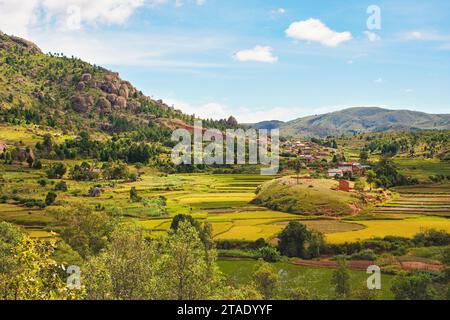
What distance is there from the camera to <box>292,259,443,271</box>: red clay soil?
190 feet

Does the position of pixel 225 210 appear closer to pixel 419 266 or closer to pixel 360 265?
pixel 360 265

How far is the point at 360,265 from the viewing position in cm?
6231

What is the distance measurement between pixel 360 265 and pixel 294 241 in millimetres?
11378

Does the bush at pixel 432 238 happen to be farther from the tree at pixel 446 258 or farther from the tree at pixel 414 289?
the tree at pixel 414 289

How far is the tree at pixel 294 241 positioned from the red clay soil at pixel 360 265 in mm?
2357

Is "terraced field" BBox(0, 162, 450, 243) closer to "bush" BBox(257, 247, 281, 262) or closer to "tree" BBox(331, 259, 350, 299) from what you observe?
"bush" BBox(257, 247, 281, 262)

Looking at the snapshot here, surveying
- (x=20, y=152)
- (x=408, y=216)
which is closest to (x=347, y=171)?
(x=408, y=216)

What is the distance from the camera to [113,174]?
16375 cm

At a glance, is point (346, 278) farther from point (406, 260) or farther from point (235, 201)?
point (235, 201)

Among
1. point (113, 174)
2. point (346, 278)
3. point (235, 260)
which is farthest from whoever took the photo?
point (113, 174)

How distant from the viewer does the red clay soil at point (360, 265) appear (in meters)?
58.0

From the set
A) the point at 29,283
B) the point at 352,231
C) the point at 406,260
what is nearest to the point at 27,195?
the point at 352,231

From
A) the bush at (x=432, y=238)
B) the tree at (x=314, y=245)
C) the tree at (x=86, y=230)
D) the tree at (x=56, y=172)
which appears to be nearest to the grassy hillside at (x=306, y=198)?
the bush at (x=432, y=238)
